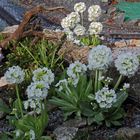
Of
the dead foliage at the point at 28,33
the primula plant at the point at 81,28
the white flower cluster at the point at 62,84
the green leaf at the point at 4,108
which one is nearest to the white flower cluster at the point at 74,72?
the white flower cluster at the point at 62,84

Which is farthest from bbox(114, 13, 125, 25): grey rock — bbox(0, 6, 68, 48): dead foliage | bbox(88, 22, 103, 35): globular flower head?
bbox(88, 22, 103, 35): globular flower head

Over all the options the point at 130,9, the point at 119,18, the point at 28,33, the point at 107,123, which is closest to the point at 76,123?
the point at 107,123

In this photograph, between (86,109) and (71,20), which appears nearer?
(86,109)

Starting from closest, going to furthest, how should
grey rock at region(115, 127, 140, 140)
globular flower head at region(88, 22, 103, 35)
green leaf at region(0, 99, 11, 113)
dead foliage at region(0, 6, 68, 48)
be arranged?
grey rock at region(115, 127, 140, 140)
green leaf at region(0, 99, 11, 113)
globular flower head at region(88, 22, 103, 35)
dead foliage at region(0, 6, 68, 48)

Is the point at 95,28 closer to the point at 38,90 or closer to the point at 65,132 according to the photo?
the point at 65,132

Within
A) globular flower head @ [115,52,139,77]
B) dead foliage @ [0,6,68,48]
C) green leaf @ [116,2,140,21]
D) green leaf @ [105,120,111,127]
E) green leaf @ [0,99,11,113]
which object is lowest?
green leaf @ [116,2,140,21]

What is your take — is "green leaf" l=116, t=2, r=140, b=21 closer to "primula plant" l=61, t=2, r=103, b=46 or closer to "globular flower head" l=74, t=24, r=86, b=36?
"primula plant" l=61, t=2, r=103, b=46
